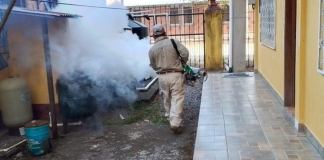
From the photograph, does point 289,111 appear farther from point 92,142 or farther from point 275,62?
point 92,142

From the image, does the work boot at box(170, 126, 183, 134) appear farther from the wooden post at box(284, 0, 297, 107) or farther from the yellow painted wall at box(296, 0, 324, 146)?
the yellow painted wall at box(296, 0, 324, 146)

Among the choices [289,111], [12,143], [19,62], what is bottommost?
[12,143]

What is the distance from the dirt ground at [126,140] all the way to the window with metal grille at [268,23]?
2213 mm

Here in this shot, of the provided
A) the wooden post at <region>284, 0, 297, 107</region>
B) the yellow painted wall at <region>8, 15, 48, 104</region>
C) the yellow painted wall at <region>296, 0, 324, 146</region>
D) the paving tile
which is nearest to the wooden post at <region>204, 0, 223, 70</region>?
the wooden post at <region>284, 0, 297, 107</region>

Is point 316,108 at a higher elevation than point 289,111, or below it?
higher

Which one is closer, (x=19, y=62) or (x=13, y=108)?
(x=13, y=108)

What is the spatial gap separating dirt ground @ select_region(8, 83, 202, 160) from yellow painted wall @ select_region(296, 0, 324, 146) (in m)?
1.71

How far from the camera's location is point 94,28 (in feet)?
28.8

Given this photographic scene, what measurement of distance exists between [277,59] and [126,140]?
333 cm

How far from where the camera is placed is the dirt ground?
575 cm

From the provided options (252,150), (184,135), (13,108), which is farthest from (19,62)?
A: (252,150)

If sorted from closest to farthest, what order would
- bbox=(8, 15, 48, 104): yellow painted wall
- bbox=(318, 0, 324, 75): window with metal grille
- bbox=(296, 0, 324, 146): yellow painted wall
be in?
bbox=(318, 0, 324, 75): window with metal grille → bbox=(296, 0, 324, 146): yellow painted wall → bbox=(8, 15, 48, 104): yellow painted wall

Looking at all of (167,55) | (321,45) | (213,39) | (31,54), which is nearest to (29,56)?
(31,54)

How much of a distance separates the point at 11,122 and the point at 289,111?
4.90 m
